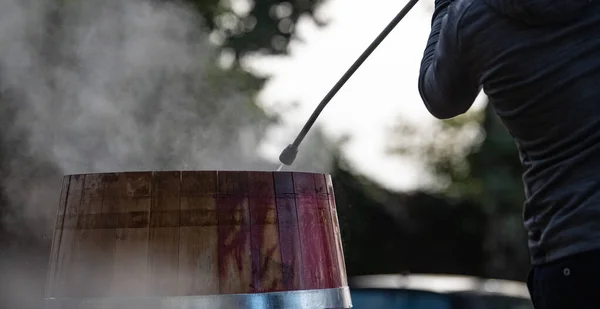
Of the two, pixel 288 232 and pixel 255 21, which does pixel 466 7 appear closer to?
pixel 288 232

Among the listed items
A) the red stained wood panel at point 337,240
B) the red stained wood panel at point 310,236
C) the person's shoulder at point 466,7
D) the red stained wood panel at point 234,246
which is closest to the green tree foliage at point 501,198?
the red stained wood panel at point 337,240

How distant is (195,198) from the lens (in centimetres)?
255

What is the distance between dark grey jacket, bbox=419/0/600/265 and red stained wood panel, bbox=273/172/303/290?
33.5 inches

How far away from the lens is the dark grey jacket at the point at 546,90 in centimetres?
174

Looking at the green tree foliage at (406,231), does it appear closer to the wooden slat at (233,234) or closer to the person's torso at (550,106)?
the wooden slat at (233,234)

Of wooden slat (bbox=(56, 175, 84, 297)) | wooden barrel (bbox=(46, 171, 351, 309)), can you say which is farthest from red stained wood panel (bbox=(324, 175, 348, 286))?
wooden slat (bbox=(56, 175, 84, 297))

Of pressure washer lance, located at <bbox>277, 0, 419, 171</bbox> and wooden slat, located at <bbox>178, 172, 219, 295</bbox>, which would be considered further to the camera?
pressure washer lance, located at <bbox>277, 0, 419, 171</bbox>

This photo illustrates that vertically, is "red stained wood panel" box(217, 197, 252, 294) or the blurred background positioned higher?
the blurred background

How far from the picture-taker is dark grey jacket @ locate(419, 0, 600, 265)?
1740mm

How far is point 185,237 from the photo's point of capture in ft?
8.25

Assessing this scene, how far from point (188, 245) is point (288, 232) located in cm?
31

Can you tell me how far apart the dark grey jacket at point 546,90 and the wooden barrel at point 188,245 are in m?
0.86

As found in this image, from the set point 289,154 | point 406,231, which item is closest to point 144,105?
point 289,154

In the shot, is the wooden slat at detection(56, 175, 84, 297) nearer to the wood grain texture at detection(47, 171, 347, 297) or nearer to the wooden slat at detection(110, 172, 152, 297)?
the wood grain texture at detection(47, 171, 347, 297)
